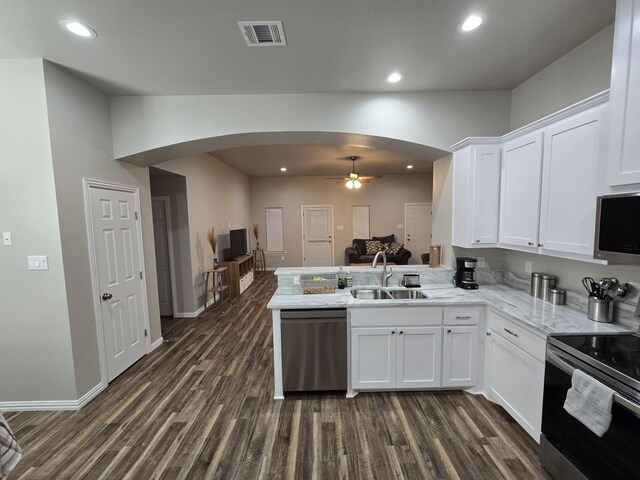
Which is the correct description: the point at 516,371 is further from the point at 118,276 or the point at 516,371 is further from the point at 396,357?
the point at 118,276

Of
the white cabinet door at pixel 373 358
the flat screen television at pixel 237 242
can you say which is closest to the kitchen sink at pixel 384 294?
the white cabinet door at pixel 373 358

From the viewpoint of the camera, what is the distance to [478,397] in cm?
242

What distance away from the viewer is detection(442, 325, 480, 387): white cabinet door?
2.42 m

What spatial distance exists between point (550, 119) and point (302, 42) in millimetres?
1889

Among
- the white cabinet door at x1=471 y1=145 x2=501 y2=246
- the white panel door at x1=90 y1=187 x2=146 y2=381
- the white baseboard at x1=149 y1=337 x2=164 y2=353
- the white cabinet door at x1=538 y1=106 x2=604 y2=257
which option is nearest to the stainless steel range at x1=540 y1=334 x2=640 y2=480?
the white cabinet door at x1=538 y1=106 x2=604 y2=257

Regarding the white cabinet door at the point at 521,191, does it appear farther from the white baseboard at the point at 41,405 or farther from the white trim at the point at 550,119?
the white baseboard at the point at 41,405

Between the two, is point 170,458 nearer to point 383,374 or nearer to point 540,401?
point 383,374

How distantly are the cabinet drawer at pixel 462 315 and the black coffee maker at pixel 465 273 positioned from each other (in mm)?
413

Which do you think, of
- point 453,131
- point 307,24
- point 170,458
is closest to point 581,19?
point 453,131

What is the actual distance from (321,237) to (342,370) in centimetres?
627

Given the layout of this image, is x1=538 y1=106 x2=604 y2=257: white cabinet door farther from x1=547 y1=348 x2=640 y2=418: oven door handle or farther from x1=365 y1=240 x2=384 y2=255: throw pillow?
x1=365 y1=240 x2=384 y2=255: throw pillow

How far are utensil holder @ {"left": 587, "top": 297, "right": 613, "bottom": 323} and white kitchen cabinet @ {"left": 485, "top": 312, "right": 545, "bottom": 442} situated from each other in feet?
1.52

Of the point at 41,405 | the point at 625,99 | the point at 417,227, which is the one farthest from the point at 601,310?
the point at 417,227

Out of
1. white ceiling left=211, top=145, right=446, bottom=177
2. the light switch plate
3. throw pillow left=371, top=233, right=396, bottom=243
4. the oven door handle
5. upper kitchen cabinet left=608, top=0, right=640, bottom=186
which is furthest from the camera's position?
throw pillow left=371, top=233, right=396, bottom=243
